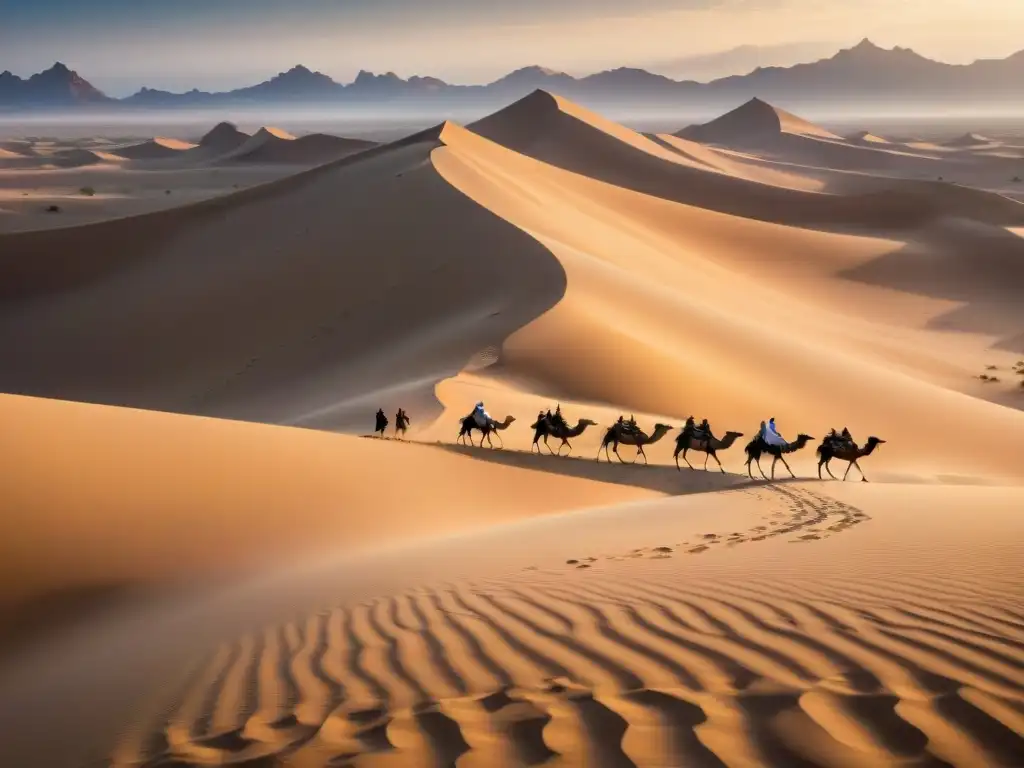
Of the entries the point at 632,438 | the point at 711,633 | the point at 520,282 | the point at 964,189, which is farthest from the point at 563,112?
the point at 711,633

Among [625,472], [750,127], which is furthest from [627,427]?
[750,127]

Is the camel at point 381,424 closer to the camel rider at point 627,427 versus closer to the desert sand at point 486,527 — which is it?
the desert sand at point 486,527

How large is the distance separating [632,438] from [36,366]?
20600mm

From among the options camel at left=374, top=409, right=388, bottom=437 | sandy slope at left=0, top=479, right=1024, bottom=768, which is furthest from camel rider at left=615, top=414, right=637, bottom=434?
sandy slope at left=0, top=479, right=1024, bottom=768

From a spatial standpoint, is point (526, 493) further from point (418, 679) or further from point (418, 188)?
point (418, 188)

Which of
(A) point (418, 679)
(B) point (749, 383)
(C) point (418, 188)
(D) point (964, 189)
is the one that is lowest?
(A) point (418, 679)

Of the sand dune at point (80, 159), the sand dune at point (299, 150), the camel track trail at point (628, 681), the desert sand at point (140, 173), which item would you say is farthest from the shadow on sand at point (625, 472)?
the sand dune at point (80, 159)

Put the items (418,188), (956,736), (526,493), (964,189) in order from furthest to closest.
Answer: (964,189) → (418,188) → (526,493) → (956,736)

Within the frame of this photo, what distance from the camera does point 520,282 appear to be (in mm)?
26469

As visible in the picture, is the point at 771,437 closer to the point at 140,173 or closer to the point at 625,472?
the point at 625,472

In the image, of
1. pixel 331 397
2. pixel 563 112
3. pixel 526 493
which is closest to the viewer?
pixel 526 493

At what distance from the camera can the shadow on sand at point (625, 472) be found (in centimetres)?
1341

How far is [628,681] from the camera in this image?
4633 mm

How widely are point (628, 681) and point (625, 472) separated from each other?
9780mm
